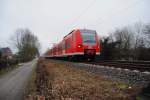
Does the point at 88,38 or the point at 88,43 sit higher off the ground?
the point at 88,38

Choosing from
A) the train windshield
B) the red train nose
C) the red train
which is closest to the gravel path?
the red train

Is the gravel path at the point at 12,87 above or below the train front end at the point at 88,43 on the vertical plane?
below

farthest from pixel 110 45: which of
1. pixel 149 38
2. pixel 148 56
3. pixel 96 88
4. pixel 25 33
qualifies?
pixel 25 33

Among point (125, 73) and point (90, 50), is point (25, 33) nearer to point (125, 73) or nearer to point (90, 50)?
point (90, 50)

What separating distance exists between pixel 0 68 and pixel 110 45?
60.2ft

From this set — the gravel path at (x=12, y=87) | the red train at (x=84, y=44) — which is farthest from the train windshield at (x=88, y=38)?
the gravel path at (x=12, y=87)

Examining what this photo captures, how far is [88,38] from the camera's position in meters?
18.1

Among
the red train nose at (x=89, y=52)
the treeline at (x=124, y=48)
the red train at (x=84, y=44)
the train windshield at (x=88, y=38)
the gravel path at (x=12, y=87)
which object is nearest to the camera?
the gravel path at (x=12, y=87)

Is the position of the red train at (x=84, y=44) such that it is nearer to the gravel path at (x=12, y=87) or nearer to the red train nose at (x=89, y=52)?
the red train nose at (x=89, y=52)

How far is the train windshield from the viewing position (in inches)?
703

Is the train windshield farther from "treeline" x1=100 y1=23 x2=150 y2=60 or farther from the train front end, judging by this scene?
"treeline" x1=100 y1=23 x2=150 y2=60

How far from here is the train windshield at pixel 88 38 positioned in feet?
58.6

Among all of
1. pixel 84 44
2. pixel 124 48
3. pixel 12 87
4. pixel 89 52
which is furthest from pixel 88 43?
pixel 124 48

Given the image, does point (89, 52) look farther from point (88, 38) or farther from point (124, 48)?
point (124, 48)
